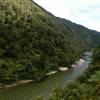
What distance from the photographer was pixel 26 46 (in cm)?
9788

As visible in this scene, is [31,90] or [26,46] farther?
[26,46]

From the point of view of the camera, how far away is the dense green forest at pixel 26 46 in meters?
84.9

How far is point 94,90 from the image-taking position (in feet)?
108

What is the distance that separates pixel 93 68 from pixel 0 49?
130 ft

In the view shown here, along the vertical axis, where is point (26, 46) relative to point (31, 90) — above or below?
above

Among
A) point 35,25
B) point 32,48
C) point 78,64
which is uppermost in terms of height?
point 35,25

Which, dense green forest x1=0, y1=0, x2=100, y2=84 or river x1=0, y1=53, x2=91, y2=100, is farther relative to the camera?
dense green forest x1=0, y1=0, x2=100, y2=84

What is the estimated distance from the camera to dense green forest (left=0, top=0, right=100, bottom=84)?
3344 inches

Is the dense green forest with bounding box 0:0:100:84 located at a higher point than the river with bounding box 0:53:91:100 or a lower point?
higher

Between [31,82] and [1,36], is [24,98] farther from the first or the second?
[1,36]

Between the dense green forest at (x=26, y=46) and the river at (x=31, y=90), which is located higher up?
the dense green forest at (x=26, y=46)

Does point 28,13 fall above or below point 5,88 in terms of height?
above

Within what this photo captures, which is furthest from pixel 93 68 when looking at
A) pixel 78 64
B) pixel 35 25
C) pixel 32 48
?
pixel 78 64

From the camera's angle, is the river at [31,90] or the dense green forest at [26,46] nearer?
the river at [31,90]
